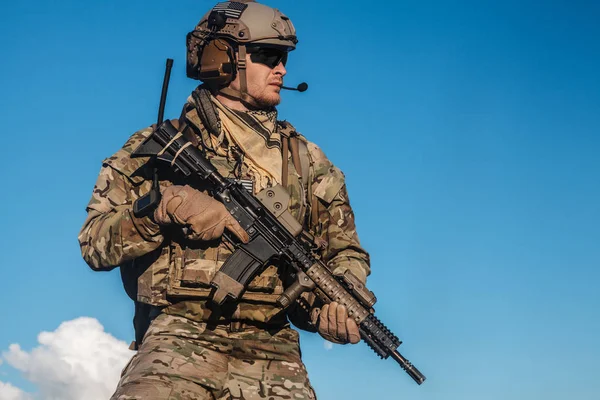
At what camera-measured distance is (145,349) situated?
28.8 ft

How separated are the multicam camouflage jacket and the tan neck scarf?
0.11 m

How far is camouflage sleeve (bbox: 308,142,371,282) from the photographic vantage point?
1002cm

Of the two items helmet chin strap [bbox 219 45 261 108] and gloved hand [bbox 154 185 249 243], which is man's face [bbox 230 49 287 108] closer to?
helmet chin strap [bbox 219 45 261 108]

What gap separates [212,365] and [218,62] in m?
3.17

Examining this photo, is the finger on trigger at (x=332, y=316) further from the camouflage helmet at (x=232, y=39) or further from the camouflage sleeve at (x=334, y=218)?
the camouflage helmet at (x=232, y=39)

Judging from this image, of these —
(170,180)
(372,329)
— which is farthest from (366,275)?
(170,180)

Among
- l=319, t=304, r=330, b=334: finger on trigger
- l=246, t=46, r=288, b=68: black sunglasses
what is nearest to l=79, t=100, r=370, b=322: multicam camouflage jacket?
l=319, t=304, r=330, b=334: finger on trigger

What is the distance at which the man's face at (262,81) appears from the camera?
388 inches

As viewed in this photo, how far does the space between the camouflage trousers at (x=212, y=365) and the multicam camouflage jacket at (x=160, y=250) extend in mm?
206

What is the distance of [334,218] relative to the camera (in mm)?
10125

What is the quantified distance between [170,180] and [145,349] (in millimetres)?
1820

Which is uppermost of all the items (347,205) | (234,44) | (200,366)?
(234,44)

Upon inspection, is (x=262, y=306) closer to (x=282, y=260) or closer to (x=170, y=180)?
(x=282, y=260)

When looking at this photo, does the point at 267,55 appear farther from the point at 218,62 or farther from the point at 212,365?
the point at 212,365
